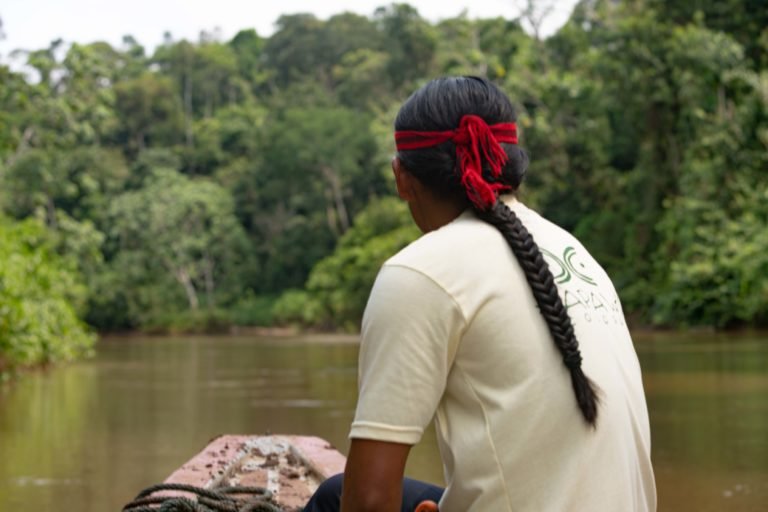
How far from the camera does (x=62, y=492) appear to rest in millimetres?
6344

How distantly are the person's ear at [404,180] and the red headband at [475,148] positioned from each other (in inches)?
2.1

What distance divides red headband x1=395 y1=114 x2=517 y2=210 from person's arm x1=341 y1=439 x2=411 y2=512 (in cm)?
41

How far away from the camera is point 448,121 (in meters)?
1.90

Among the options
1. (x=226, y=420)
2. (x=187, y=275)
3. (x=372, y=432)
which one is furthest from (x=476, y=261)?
(x=187, y=275)

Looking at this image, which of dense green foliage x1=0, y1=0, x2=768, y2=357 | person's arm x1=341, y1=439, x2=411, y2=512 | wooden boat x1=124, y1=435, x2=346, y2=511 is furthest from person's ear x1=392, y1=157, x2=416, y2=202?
dense green foliage x1=0, y1=0, x2=768, y2=357

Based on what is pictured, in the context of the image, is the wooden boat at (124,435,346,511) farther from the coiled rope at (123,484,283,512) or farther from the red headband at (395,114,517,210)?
the red headband at (395,114,517,210)

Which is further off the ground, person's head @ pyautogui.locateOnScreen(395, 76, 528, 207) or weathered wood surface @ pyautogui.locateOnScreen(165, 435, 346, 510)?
person's head @ pyautogui.locateOnScreen(395, 76, 528, 207)

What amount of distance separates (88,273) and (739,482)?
108 ft

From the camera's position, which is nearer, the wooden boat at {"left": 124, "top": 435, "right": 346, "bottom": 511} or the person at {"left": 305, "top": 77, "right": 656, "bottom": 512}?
the person at {"left": 305, "top": 77, "right": 656, "bottom": 512}

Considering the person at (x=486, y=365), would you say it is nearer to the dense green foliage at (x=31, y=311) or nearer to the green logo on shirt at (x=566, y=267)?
the green logo on shirt at (x=566, y=267)

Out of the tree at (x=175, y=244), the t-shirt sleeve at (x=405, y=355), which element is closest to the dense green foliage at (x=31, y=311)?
the t-shirt sleeve at (x=405, y=355)

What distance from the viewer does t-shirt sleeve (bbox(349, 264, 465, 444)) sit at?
173 centimetres

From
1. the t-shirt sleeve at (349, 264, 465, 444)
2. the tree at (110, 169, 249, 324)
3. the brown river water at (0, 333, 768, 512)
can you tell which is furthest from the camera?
the tree at (110, 169, 249, 324)

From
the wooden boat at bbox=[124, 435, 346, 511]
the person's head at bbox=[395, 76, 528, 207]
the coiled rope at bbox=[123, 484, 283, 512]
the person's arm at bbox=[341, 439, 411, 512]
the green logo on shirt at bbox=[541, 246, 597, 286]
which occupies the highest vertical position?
the person's head at bbox=[395, 76, 528, 207]
